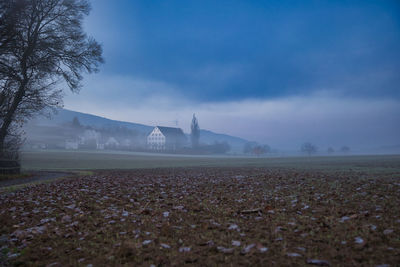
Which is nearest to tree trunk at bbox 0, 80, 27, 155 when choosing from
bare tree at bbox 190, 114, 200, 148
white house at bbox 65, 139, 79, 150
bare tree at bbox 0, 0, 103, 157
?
bare tree at bbox 0, 0, 103, 157

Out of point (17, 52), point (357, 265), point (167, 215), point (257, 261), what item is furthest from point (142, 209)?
point (17, 52)

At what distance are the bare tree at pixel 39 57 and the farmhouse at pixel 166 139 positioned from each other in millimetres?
113184

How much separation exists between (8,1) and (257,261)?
72.7ft

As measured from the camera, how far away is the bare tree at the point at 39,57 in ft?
65.6

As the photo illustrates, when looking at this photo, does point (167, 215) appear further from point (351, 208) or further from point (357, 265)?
point (351, 208)

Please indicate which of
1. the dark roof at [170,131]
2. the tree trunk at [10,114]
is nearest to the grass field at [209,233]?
the tree trunk at [10,114]

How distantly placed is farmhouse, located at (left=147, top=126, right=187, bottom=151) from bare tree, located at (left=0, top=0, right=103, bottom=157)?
113184 millimetres

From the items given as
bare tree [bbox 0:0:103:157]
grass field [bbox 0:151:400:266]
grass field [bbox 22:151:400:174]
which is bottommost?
grass field [bbox 22:151:400:174]

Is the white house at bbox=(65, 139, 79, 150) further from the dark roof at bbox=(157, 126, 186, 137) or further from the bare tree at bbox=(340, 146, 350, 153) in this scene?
the bare tree at bbox=(340, 146, 350, 153)

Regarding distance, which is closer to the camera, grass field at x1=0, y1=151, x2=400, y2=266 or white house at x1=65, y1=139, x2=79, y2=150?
grass field at x1=0, y1=151, x2=400, y2=266

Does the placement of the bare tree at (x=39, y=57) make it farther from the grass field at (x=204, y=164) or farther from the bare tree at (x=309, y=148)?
the bare tree at (x=309, y=148)

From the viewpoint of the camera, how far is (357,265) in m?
3.37

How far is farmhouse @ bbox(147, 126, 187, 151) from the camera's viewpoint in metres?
137

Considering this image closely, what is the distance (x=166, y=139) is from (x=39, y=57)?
382ft
